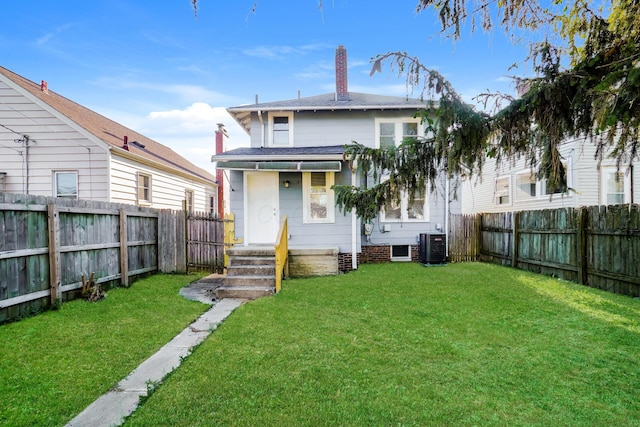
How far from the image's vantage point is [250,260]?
8547 millimetres

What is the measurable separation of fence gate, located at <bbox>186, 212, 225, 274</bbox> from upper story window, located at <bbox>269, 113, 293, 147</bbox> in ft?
12.1

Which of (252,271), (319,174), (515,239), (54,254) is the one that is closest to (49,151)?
(54,254)

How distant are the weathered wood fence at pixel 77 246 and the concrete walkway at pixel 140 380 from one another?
267 cm

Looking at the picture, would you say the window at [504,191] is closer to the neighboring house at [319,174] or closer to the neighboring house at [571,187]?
the neighboring house at [571,187]

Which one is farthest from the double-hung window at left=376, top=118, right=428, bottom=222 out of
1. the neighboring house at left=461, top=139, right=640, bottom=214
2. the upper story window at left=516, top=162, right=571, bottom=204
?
the upper story window at left=516, top=162, right=571, bottom=204

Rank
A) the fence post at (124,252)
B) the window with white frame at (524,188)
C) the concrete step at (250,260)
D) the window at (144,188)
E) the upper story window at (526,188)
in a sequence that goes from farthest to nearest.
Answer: the window with white frame at (524,188), the upper story window at (526,188), the window at (144,188), the concrete step at (250,260), the fence post at (124,252)

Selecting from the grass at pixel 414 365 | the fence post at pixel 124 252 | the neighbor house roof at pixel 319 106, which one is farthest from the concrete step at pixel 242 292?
the neighbor house roof at pixel 319 106

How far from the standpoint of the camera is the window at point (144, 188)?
12.2m

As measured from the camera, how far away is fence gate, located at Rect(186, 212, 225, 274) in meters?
9.71

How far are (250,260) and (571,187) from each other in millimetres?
8714

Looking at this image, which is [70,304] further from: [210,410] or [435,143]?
[435,143]

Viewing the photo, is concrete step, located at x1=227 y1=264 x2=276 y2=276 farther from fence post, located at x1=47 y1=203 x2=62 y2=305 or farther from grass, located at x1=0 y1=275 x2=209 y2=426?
fence post, located at x1=47 y1=203 x2=62 y2=305

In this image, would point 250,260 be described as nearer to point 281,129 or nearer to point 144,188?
point 281,129

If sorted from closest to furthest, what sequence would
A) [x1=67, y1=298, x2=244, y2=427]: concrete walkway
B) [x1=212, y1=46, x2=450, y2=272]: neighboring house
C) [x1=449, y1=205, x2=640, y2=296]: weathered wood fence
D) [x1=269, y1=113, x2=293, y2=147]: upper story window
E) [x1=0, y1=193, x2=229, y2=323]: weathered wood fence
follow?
1. [x1=67, y1=298, x2=244, y2=427]: concrete walkway
2. [x1=0, y1=193, x2=229, y2=323]: weathered wood fence
3. [x1=449, y1=205, x2=640, y2=296]: weathered wood fence
4. [x1=212, y1=46, x2=450, y2=272]: neighboring house
5. [x1=269, y1=113, x2=293, y2=147]: upper story window
